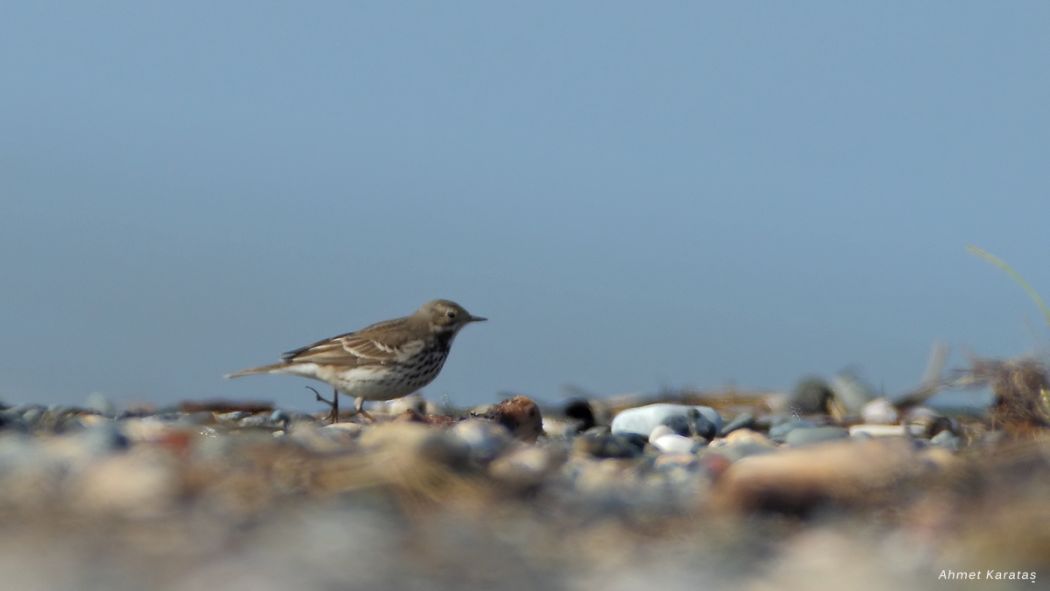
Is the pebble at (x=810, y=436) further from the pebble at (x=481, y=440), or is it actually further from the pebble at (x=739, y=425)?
the pebble at (x=481, y=440)

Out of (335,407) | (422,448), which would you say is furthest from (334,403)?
(422,448)

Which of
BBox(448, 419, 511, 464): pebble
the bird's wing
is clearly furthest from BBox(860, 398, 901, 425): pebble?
BBox(448, 419, 511, 464): pebble

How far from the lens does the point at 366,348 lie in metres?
10.5

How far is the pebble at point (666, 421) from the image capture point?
29.0 feet

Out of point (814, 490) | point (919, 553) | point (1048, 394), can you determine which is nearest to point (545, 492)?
point (814, 490)

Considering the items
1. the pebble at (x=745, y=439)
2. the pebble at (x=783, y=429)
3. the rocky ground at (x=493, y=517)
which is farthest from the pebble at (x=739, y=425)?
the rocky ground at (x=493, y=517)

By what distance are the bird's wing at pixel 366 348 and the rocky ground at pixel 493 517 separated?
3939 mm

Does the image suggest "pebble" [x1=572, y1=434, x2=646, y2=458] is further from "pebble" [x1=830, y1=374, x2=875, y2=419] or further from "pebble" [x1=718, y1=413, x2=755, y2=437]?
"pebble" [x1=830, y1=374, x2=875, y2=419]

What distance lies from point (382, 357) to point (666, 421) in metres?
2.52

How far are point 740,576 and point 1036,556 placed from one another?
112cm

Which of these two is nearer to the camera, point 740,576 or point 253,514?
point 740,576

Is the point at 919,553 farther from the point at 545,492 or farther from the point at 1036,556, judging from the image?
the point at 545,492

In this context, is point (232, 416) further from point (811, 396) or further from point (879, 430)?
point (811, 396)

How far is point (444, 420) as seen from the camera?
862cm
